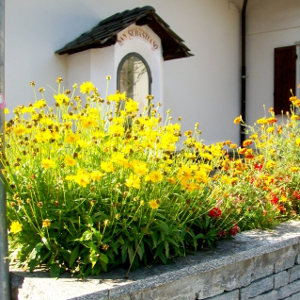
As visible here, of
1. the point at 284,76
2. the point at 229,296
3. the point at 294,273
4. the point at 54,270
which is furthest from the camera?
the point at 284,76

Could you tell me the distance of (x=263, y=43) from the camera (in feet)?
29.8

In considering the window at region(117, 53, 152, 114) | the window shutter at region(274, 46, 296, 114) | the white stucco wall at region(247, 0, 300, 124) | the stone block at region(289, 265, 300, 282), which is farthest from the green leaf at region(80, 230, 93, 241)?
the white stucco wall at region(247, 0, 300, 124)

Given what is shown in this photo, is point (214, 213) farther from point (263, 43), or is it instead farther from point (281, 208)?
point (263, 43)

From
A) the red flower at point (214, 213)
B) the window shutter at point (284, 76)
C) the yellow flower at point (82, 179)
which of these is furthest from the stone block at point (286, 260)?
the window shutter at point (284, 76)

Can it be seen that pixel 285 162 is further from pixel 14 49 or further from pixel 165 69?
pixel 165 69

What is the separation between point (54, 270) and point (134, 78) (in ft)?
14.4

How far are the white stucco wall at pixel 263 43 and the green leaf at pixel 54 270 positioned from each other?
7.68 m

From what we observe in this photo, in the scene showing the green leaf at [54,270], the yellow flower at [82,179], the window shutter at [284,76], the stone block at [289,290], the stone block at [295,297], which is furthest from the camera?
the window shutter at [284,76]

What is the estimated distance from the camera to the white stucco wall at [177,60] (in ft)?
17.3

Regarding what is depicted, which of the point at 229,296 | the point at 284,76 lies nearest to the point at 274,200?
the point at 229,296

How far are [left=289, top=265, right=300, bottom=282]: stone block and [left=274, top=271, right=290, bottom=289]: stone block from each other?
0.13 ft

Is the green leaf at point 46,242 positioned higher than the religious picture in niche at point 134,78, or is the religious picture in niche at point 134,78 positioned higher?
the religious picture in niche at point 134,78

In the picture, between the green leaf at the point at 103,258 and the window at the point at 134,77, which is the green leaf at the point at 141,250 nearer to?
the green leaf at the point at 103,258

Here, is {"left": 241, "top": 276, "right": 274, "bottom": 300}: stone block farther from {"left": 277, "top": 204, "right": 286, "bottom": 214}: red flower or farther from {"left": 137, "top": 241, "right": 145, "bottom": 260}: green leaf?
{"left": 137, "top": 241, "right": 145, "bottom": 260}: green leaf
